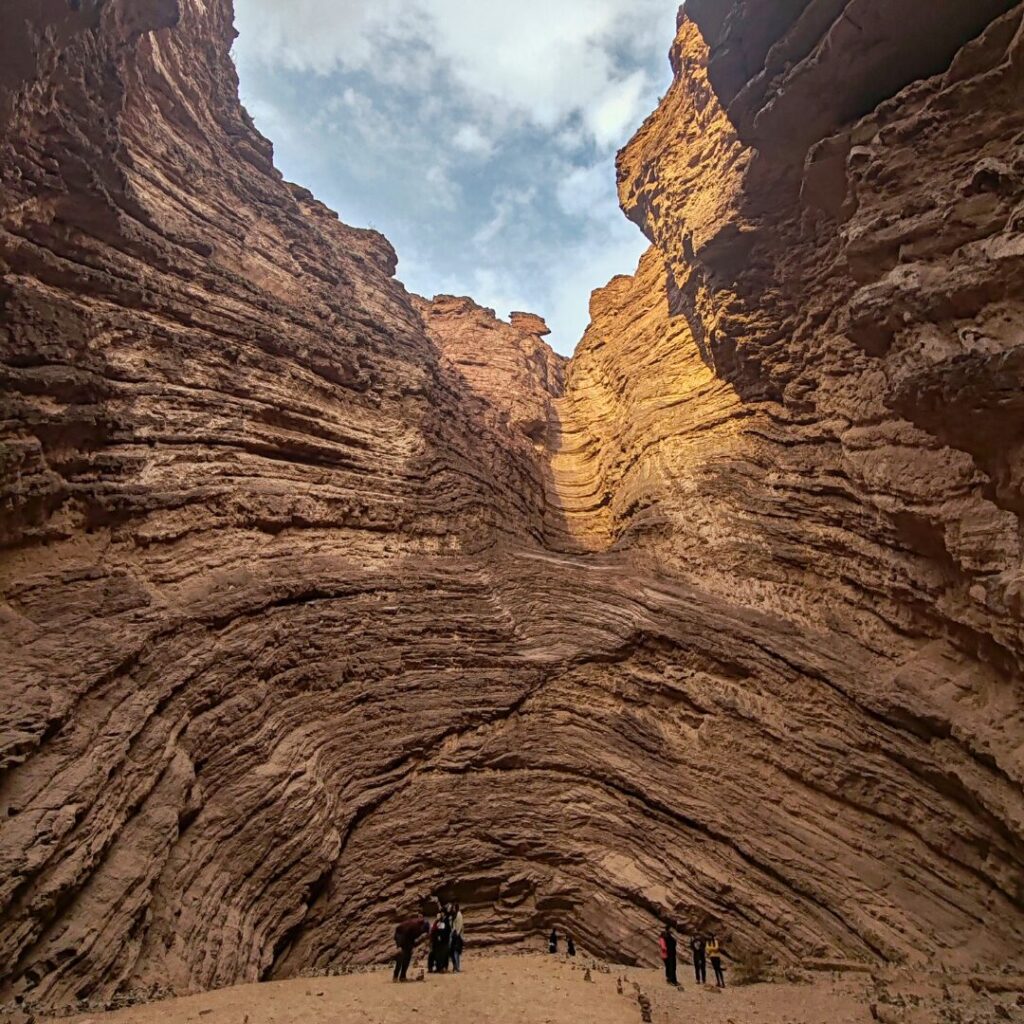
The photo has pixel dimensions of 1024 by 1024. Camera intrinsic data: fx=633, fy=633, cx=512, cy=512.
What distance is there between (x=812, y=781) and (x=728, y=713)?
1.89 metres

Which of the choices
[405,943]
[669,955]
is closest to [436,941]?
[405,943]

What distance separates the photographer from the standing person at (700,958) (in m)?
9.79

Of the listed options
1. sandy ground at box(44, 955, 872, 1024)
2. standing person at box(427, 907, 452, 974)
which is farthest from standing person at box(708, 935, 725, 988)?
standing person at box(427, 907, 452, 974)

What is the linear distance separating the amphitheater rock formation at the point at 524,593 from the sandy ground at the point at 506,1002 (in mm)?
Answer: 1185

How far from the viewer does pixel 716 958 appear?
9523 millimetres

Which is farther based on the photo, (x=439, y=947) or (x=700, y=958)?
(x=700, y=958)

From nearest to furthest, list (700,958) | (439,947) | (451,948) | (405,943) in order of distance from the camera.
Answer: (405,943), (439,947), (451,948), (700,958)

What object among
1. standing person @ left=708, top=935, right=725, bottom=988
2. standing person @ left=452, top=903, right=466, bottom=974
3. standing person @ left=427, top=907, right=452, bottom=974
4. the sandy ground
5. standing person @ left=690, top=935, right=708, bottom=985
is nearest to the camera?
the sandy ground

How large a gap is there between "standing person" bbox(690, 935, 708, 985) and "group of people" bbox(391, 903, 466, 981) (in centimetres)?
371

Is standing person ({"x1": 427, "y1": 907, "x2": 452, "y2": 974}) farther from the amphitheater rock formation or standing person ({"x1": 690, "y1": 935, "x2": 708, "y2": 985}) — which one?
standing person ({"x1": 690, "y1": 935, "x2": 708, "y2": 985})

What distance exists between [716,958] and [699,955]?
26.7 inches

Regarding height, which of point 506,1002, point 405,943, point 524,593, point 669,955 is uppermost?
point 524,593

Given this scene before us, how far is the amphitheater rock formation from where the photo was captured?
9.20 m

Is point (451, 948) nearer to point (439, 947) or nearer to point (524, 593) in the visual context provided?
point (439, 947)
